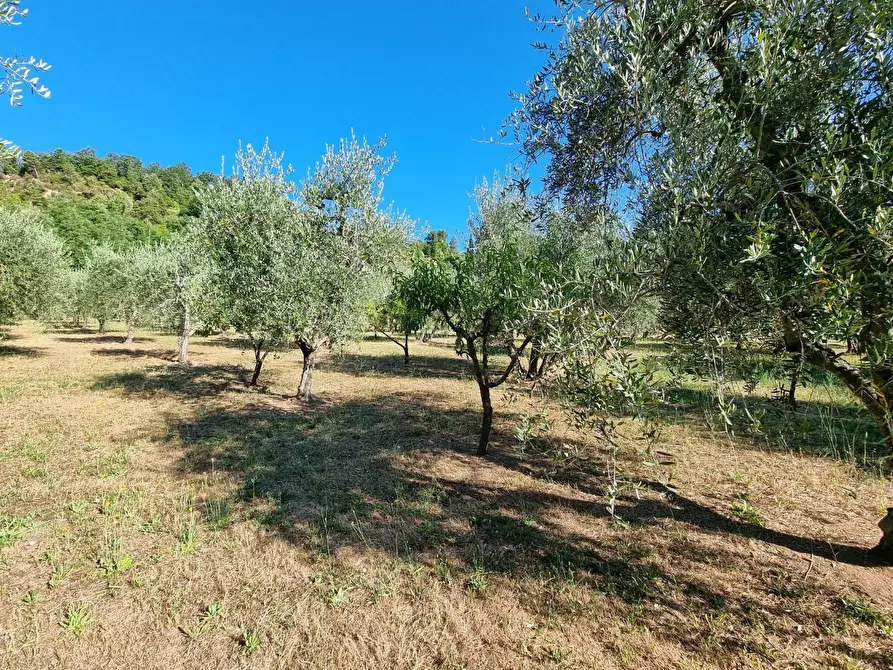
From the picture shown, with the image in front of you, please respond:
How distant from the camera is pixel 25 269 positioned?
735 inches

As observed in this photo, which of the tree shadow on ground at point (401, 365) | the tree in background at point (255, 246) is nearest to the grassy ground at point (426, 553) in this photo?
the tree in background at point (255, 246)

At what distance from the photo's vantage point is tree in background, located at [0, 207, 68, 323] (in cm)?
1808

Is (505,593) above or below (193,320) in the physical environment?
below

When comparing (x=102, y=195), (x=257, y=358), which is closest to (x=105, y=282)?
(x=257, y=358)

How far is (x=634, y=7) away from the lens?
11.0 feet

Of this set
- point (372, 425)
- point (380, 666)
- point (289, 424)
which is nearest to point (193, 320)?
point (289, 424)

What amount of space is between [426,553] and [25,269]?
83.2 ft

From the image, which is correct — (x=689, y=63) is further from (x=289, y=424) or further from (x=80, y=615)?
(x=289, y=424)

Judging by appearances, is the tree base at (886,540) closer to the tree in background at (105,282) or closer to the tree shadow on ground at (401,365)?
the tree shadow on ground at (401,365)

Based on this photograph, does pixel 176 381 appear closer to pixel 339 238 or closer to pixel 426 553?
pixel 339 238

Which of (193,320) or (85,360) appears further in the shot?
(193,320)

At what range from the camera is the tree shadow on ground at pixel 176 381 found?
15.5 m

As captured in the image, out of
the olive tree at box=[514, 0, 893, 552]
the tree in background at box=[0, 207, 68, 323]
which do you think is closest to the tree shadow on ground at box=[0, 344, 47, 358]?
the tree in background at box=[0, 207, 68, 323]

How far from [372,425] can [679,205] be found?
10.5 m
